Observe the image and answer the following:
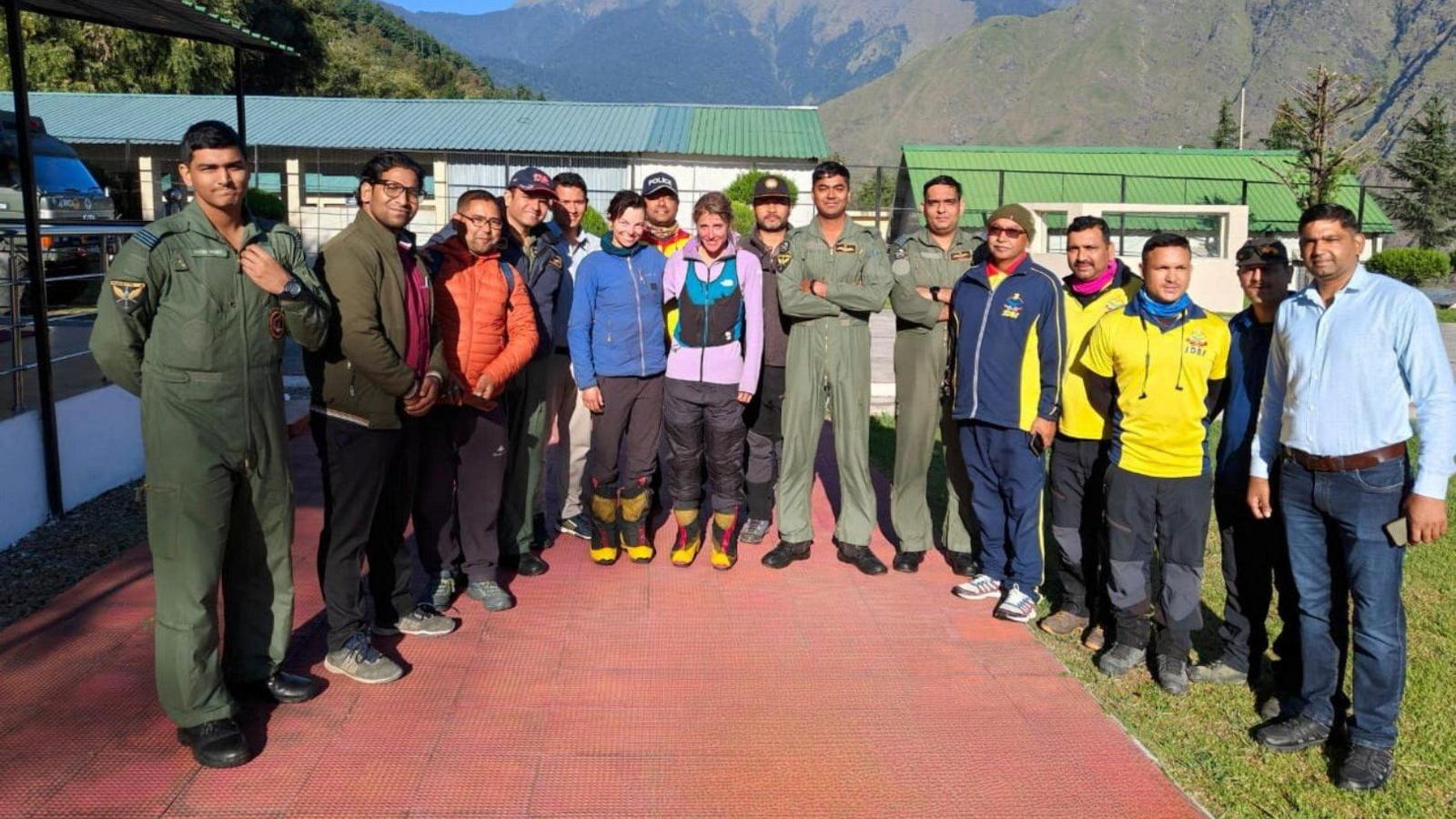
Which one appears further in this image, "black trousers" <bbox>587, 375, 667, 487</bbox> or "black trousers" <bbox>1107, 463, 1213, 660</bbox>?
"black trousers" <bbox>587, 375, 667, 487</bbox>

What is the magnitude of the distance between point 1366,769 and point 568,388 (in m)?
3.83

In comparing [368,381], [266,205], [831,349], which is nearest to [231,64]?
[266,205]

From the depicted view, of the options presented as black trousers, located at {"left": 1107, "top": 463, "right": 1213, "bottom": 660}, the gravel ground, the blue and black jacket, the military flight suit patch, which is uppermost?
the military flight suit patch

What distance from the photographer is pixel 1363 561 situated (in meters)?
3.25

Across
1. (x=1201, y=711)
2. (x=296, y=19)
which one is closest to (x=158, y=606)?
(x=1201, y=711)

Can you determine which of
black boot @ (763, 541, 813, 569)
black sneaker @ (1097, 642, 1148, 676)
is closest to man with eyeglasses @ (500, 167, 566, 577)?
black boot @ (763, 541, 813, 569)

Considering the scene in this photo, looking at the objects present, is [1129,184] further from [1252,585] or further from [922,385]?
[1252,585]

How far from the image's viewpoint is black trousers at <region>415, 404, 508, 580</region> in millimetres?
4391

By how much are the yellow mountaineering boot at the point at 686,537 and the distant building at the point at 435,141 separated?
2052 centimetres

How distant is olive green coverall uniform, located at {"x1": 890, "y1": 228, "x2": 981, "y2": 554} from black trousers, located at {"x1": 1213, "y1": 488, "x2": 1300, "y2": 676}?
138 cm

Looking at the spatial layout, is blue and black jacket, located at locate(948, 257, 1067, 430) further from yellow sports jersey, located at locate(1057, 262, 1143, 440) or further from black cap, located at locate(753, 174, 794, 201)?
black cap, located at locate(753, 174, 794, 201)

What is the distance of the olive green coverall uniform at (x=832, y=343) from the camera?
497cm

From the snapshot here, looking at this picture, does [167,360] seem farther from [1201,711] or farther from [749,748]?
[1201,711]

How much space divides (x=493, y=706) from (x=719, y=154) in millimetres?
25566
